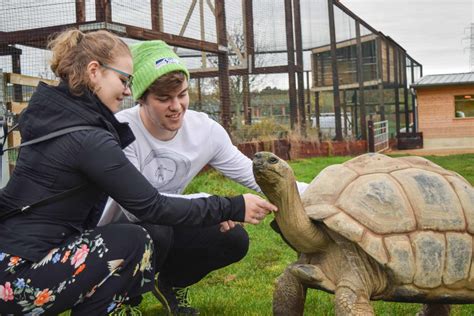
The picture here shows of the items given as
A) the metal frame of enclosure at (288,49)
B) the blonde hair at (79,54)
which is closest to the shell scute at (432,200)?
the blonde hair at (79,54)

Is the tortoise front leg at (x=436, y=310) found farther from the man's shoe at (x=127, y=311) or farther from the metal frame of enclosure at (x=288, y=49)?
the metal frame of enclosure at (x=288, y=49)

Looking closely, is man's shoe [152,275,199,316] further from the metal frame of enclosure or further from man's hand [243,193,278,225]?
the metal frame of enclosure

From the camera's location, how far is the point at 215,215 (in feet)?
8.35

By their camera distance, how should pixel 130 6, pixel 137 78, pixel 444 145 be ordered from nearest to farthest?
pixel 137 78
pixel 130 6
pixel 444 145

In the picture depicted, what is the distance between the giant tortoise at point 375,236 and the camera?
8.59 feet

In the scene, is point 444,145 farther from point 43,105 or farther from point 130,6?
point 43,105

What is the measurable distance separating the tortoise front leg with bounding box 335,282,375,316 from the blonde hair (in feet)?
4.29

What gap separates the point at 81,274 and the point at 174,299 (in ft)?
4.07

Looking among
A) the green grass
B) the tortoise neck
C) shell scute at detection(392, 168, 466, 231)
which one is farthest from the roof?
the tortoise neck

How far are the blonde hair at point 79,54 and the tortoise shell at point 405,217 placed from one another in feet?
3.53

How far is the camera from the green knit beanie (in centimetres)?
285

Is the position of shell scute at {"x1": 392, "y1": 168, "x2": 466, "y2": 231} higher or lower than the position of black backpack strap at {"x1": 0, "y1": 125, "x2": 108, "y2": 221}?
lower

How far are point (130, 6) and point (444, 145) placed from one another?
2165 centimetres

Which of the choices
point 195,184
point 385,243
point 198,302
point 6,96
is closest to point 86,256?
point 385,243
